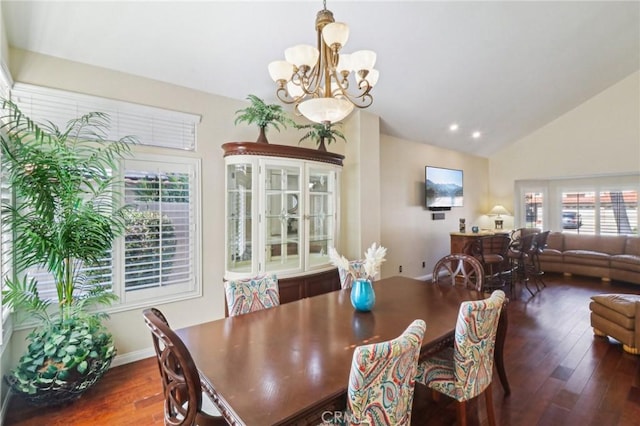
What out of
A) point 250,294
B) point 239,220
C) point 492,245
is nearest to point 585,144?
point 492,245

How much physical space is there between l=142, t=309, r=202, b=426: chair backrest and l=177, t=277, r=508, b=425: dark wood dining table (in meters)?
0.09

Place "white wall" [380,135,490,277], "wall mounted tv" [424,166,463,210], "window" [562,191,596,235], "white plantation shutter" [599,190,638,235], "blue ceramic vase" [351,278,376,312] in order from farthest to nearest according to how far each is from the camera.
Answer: "window" [562,191,596,235] → "white plantation shutter" [599,190,638,235] → "wall mounted tv" [424,166,463,210] → "white wall" [380,135,490,277] → "blue ceramic vase" [351,278,376,312]

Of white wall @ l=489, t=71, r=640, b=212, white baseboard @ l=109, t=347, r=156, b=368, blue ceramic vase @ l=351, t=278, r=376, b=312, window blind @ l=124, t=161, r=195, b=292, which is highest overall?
white wall @ l=489, t=71, r=640, b=212

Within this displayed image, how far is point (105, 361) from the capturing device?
2367 millimetres

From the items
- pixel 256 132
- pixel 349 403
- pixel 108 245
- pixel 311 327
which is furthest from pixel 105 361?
pixel 256 132

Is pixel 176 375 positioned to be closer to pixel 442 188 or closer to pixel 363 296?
pixel 363 296

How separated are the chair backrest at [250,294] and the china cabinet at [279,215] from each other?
838 mm

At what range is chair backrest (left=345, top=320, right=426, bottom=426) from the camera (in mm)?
1097

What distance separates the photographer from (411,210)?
18.6ft

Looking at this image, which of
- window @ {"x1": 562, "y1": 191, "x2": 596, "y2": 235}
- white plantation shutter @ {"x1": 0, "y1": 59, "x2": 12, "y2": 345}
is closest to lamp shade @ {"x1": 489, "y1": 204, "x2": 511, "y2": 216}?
window @ {"x1": 562, "y1": 191, "x2": 596, "y2": 235}

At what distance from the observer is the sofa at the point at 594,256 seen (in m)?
5.40

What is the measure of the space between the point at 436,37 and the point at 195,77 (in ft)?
8.54

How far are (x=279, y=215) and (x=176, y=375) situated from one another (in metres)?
2.25

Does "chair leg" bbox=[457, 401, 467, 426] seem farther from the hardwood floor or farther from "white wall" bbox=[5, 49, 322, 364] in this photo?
"white wall" bbox=[5, 49, 322, 364]
